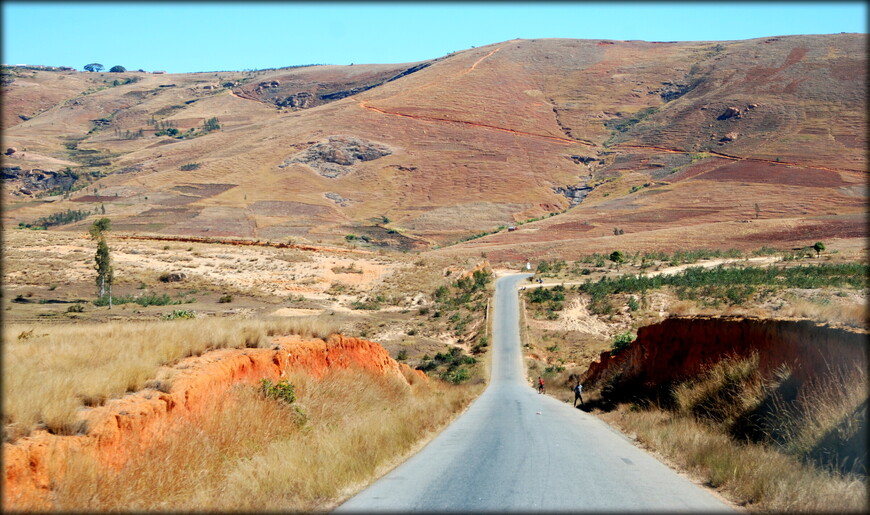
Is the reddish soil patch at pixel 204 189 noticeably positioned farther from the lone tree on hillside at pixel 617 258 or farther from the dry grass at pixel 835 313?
the dry grass at pixel 835 313

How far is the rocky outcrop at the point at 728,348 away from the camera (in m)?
10.3

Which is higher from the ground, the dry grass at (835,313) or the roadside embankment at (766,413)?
the dry grass at (835,313)

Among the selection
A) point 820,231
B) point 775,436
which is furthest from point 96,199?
point 775,436

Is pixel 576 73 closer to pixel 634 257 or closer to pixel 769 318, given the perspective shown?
pixel 634 257

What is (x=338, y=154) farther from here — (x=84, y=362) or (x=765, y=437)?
(x=765, y=437)

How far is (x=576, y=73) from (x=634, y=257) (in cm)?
12125

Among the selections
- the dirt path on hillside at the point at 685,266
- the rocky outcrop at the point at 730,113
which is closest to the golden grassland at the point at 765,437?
the dirt path on hillside at the point at 685,266

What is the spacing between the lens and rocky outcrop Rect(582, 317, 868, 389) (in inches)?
407

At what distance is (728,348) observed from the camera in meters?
14.4

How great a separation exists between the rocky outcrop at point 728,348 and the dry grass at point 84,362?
424 inches

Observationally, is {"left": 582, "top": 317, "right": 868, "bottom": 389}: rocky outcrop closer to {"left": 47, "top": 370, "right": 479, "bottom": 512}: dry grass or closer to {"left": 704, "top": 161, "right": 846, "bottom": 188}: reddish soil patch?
{"left": 47, "top": 370, "right": 479, "bottom": 512}: dry grass

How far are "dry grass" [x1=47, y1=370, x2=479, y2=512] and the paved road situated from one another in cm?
60

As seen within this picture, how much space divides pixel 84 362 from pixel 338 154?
421ft

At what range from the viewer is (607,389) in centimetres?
2266
